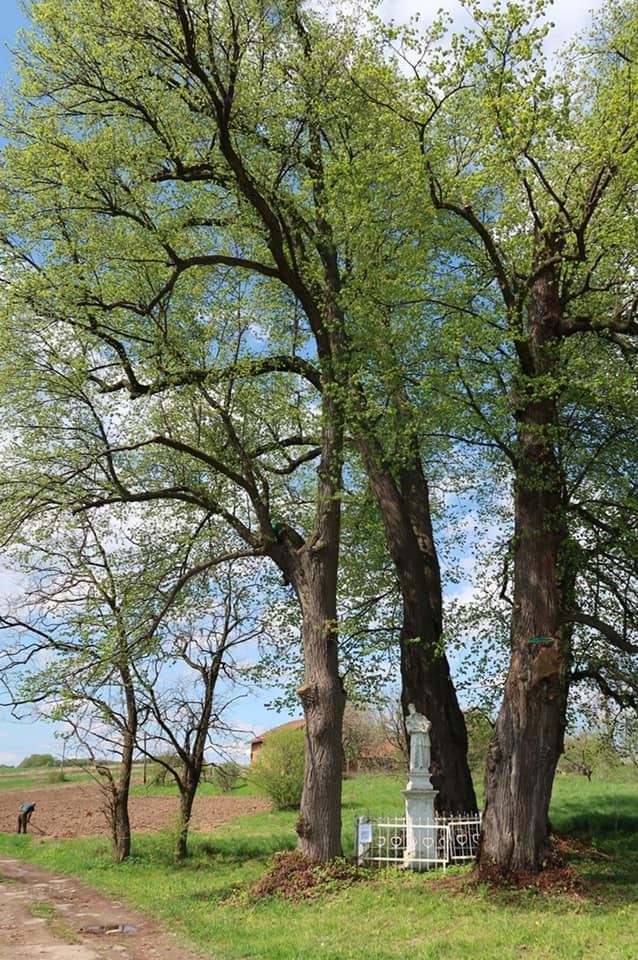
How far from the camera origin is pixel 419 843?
1221 cm

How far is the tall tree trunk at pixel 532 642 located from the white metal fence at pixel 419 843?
1908 millimetres

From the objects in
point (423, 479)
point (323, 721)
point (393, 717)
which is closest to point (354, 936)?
point (323, 721)

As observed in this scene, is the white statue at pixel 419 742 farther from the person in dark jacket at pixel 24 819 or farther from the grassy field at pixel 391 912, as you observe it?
the person in dark jacket at pixel 24 819

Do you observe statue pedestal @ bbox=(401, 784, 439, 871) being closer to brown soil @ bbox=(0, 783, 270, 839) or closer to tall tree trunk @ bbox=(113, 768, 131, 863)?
tall tree trunk @ bbox=(113, 768, 131, 863)

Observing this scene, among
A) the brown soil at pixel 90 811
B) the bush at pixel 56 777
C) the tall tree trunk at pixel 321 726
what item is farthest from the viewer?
the bush at pixel 56 777

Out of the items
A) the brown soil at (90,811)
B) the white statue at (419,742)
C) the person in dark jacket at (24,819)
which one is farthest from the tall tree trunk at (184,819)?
the person in dark jacket at (24,819)

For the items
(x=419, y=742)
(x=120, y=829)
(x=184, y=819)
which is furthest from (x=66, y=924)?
(x=120, y=829)

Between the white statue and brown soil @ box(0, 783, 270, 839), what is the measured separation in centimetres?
992

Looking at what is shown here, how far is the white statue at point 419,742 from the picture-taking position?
12758mm

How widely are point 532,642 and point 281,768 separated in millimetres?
15939

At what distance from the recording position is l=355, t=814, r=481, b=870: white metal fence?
12102 millimetres

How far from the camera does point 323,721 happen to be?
12289 millimetres

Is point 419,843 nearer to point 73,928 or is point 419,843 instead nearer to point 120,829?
point 73,928

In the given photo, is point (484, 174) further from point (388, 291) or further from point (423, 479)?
point (423, 479)
